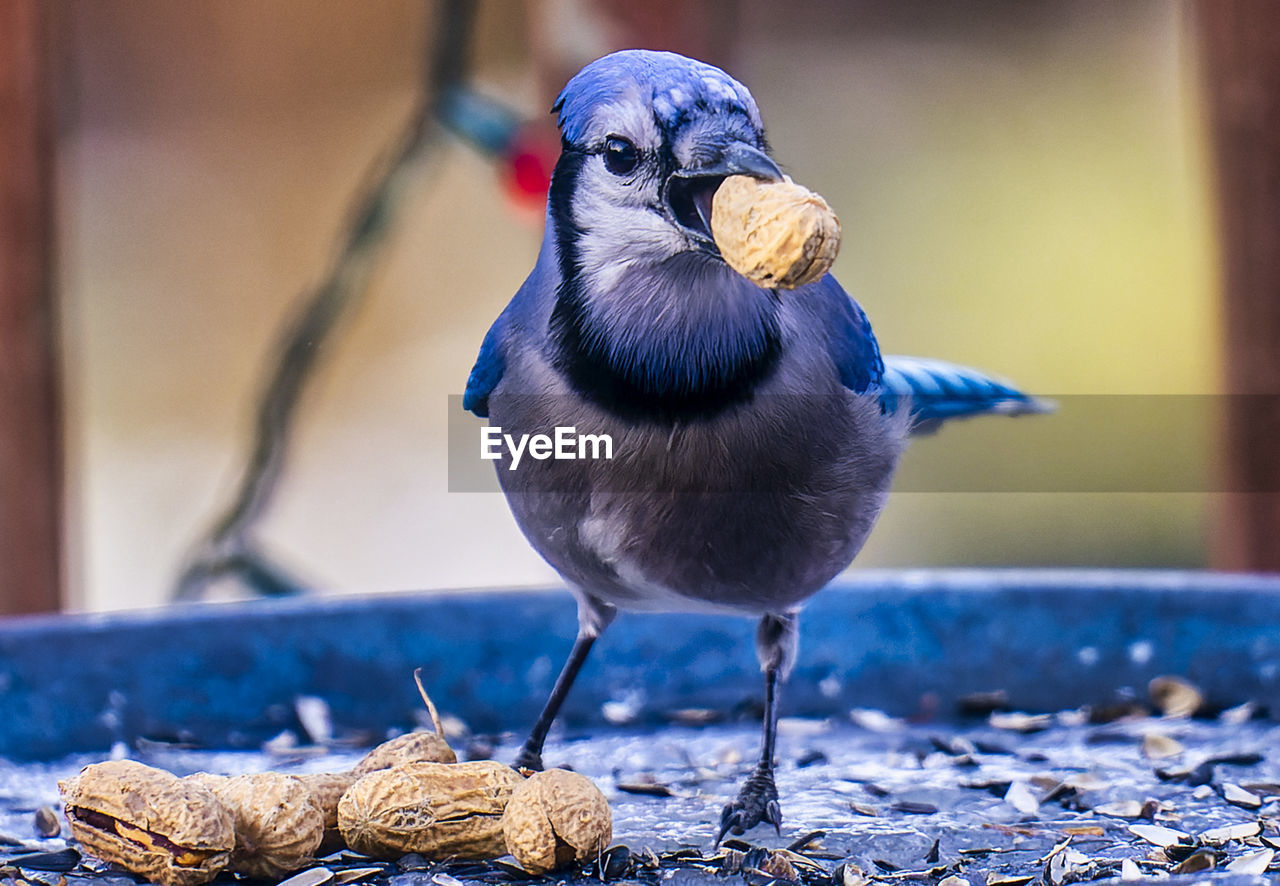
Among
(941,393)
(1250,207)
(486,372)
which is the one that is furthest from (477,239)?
(1250,207)

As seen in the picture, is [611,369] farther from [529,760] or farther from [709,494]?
[529,760]

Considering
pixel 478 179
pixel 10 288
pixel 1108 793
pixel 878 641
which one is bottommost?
pixel 1108 793

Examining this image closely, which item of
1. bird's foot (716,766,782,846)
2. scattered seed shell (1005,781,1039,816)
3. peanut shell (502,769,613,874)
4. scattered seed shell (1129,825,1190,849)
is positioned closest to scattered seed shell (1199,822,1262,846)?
scattered seed shell (1129,825,1190,849)

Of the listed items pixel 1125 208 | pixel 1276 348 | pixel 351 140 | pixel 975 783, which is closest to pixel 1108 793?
pixel 975 783

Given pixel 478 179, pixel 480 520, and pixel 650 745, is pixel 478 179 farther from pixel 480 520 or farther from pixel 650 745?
pixel 650 745

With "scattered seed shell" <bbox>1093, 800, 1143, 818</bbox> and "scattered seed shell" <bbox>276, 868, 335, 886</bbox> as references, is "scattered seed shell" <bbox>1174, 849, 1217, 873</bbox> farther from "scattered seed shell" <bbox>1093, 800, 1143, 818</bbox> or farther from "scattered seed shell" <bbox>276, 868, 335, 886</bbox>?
"scattered seed shell" <bbox>276, 868, 335, 886</bbox>

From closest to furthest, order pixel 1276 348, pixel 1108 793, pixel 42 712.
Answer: pixel 1108 793 → pixel 42 712 → pixel 1276 348

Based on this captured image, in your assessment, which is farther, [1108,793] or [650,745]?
[650,745]
